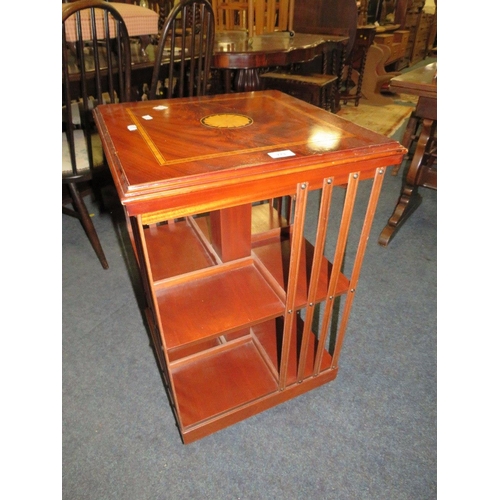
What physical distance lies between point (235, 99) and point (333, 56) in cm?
304

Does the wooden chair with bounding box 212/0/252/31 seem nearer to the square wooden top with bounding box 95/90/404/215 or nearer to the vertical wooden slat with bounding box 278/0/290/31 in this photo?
the vertical wooden slat with bounding box 278/0/290/31

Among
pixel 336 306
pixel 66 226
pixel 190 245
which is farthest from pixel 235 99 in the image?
pixel 66 226

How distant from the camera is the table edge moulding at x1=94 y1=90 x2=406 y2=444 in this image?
25.1 inches

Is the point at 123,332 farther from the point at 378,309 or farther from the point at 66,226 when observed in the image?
the point at 378,309

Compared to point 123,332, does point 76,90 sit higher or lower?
higher

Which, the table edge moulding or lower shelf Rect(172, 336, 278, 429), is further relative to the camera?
lower shelf Rect(172, 336, 278, 429)

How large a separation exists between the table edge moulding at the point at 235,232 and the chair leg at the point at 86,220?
486mm

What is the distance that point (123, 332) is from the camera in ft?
4.38

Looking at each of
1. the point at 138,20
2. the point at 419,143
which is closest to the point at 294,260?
the point at 419,143

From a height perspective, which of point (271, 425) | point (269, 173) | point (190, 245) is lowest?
point (271, 425)

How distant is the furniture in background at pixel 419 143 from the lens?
1.55 metres

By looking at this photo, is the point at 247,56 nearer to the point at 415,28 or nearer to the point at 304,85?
the point at 304,85

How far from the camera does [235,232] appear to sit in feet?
3.18

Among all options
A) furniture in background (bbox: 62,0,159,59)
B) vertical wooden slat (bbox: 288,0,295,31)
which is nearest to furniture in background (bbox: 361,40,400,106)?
vertical wooden slat (bbox: 288,0,295,31)
